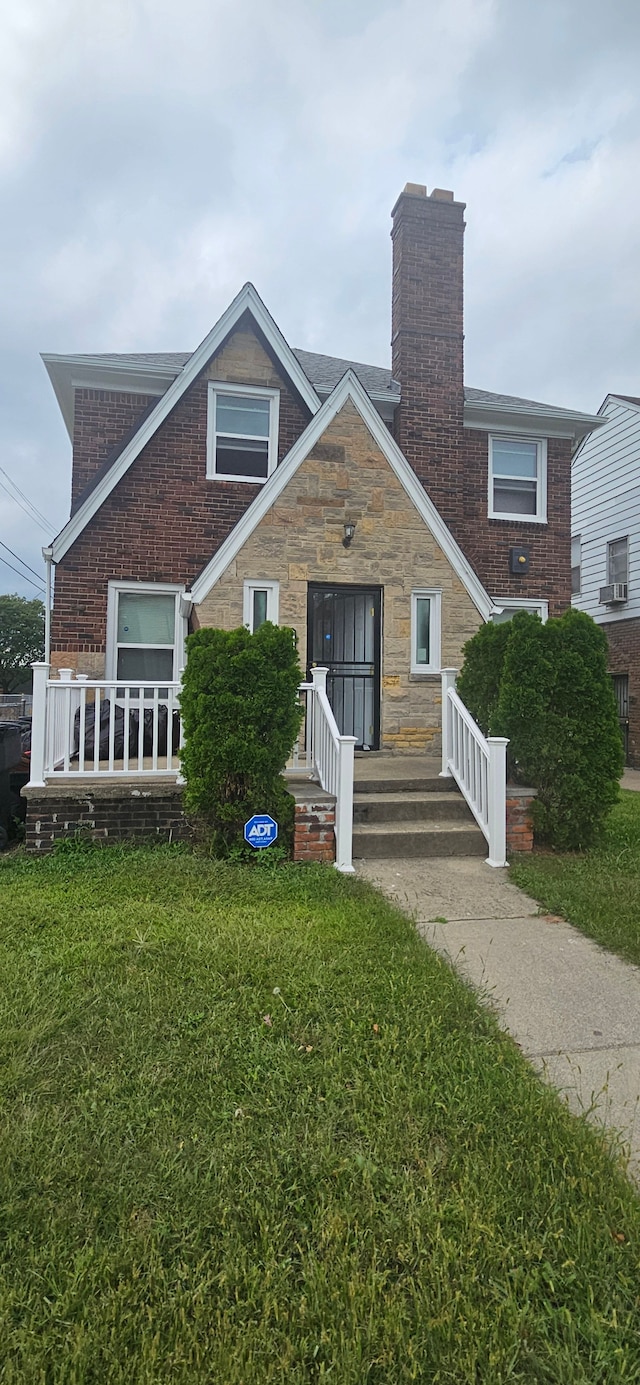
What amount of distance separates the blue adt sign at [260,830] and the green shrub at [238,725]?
82mm

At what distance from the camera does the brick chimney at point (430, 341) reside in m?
10.9

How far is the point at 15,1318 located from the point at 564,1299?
132 cm

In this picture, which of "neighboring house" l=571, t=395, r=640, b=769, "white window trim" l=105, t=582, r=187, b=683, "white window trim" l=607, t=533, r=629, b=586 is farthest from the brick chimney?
"white window trim" l=607, t=533, r=629, b=586

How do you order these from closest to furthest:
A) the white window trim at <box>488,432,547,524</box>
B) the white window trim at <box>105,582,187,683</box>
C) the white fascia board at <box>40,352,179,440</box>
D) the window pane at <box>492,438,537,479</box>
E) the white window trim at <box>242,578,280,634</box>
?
the white window trim at <box>242,578,280,634</box>, the white window trim at <box>105,582,187,683</box>, the white fascia board at <box>40,352,179,440</box>, the white window trim at <box>488,432,547,524</box>, the window pane at <box>492,438,537,479</box>

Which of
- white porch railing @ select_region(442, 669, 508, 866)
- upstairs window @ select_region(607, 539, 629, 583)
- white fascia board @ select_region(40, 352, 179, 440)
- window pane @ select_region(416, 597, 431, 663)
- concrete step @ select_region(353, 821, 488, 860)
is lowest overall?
concrete step @ select_region(353, 821, 488, 860)

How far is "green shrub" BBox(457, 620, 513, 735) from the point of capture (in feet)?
21.8

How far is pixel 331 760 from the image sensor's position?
6172 mm

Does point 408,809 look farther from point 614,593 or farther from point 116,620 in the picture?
point 614,593

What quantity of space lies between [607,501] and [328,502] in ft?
36.3

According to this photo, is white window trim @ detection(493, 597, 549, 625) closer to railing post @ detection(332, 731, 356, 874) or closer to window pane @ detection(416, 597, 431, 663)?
window pane @ detection(416, 597, 431, 663)

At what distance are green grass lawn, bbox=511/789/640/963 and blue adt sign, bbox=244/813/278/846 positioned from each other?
6.70 feet

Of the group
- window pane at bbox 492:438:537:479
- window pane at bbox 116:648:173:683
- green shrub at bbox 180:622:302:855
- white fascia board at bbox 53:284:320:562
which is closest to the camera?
green shrub at bbox 180:622:302:855

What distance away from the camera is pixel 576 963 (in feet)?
12.6

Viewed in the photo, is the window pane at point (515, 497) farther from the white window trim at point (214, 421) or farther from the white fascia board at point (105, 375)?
the white fascia board at point (105, 375)
